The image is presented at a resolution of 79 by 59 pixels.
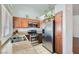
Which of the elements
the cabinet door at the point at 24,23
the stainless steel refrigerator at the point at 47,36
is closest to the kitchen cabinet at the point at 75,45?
the stainless steel refrigerator at the point at 47,36

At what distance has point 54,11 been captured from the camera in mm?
1777

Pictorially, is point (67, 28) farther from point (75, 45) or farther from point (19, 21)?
point (19, 21)

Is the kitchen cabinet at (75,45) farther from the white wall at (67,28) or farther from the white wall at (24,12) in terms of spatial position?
the white wall at (24,12)

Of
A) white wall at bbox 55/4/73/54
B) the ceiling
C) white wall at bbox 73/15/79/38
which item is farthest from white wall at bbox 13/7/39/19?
white wall at bbox 73/15/79/38

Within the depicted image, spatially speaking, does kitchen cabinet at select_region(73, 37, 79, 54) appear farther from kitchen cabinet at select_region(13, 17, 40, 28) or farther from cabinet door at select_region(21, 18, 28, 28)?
cabinet door at select_region(21, 18, 28, 28)

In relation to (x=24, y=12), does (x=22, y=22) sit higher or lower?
lower

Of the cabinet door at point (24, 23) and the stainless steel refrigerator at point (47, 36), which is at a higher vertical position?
the cabinet door at point (24, 23)

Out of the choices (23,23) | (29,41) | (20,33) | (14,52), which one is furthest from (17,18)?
(14,52)

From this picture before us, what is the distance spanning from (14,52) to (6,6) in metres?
0.58

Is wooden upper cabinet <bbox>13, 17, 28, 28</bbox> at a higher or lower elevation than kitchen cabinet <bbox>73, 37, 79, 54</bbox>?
higher

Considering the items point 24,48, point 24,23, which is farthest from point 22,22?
point 24,48
